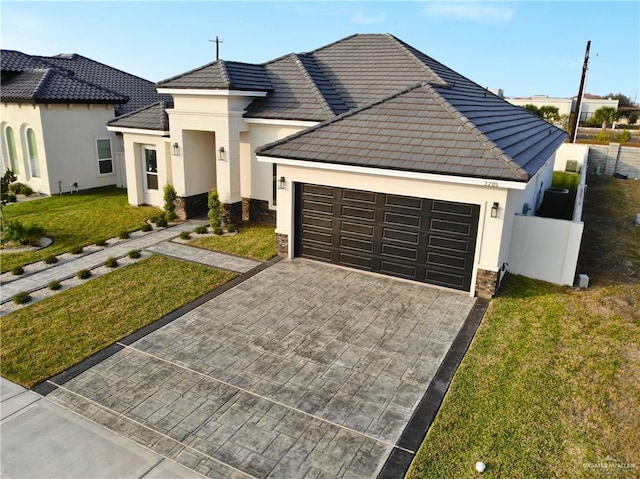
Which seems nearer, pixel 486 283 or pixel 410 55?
pixel 486 283

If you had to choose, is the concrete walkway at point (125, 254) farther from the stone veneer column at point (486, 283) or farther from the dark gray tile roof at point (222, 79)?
the stone veneer column at point (486, 283)

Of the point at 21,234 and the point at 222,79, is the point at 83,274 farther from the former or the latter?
the point at 222,79

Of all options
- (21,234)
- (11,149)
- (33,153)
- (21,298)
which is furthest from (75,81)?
(21,298)

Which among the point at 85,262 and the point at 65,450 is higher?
the point at 85,262

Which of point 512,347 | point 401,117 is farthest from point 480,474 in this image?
point 401,117

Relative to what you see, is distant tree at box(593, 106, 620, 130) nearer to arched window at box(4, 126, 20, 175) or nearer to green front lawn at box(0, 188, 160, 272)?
green front lawn at box(0, 188, 160, 272)

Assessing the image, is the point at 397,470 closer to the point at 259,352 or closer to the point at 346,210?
the point at 259,352

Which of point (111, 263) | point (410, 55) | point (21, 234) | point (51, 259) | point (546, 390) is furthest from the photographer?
point (410, 55)
